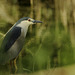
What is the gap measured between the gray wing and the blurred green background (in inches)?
1.5

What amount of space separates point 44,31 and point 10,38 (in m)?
0.29

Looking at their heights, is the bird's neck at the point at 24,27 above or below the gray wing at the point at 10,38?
above

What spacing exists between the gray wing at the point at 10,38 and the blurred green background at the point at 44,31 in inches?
1.5

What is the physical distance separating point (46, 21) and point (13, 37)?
30 centimetres

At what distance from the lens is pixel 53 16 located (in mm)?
1819

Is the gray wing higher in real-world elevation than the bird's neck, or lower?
lower

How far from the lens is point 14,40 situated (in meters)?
1.58

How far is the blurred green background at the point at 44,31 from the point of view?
1653 mm

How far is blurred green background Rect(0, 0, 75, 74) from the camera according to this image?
5.42ft

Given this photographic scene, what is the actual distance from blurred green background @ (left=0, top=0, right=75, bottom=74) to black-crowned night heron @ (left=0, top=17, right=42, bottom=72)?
0.15 ft

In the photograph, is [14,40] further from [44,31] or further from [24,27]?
[44,31]

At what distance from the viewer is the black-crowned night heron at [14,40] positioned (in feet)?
5.12

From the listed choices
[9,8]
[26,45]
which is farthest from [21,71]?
[9,8]

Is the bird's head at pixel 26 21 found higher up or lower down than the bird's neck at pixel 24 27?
higher up
